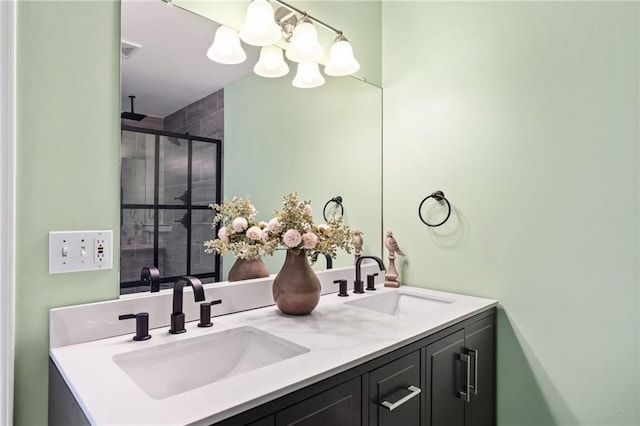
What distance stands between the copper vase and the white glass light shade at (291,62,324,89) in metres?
0.84

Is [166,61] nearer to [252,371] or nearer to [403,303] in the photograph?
[252,371]

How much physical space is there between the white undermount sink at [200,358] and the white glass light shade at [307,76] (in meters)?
1.14

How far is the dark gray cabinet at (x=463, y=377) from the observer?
1.27m

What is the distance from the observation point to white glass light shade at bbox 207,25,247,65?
1.45 meters

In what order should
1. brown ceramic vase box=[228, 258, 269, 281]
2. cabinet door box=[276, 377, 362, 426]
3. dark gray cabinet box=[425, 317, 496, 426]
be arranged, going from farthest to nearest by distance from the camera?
brown ceramic vase box=[228, 258, 269, 281] < dark gray cabinet box=[425, 317, 496, 426] < cabinet door box=[276, 377, 362, 426]

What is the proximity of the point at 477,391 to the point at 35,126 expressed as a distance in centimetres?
176

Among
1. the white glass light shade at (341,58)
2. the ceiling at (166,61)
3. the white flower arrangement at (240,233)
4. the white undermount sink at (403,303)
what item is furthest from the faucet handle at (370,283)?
the ceiling at (166,61)

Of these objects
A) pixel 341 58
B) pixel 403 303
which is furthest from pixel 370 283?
pixel 341 58

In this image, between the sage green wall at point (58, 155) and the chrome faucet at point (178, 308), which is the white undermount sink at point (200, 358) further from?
the sage green wall at point (58, 155)

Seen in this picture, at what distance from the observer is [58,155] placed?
3.49 feet

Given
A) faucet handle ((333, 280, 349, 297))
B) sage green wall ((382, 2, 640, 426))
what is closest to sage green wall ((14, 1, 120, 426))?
faucet handle ((333, 280, 349, 297))

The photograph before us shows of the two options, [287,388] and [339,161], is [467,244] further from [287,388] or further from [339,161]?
[287,388]

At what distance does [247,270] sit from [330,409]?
728mm

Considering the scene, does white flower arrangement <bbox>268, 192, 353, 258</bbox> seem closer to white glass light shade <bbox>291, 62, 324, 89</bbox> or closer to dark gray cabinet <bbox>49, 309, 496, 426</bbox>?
dark gray cabinet <bbox>49, 309, 496, 426</bbox>
